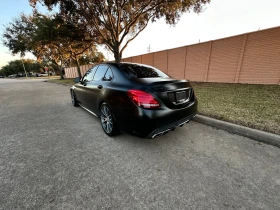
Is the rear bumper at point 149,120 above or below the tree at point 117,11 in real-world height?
below

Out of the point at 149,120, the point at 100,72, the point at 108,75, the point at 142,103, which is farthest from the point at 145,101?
the point at 100,72

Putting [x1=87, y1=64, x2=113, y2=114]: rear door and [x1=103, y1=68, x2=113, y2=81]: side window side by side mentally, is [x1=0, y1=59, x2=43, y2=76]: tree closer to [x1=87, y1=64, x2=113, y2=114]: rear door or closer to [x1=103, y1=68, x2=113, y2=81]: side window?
[x1=87, y1=64, x2=113, y2=114]: rear door

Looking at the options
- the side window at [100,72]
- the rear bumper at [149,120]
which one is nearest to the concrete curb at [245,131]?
the rear bumper at [149,120]

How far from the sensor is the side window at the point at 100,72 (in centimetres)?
336

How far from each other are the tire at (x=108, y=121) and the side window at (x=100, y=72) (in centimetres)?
77

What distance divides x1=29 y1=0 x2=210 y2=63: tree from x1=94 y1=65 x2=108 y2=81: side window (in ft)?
27.8

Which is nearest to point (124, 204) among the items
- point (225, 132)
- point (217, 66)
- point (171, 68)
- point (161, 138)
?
point (161, 138)

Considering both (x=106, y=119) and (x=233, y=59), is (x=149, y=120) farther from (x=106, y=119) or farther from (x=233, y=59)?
(x=233, y=59)

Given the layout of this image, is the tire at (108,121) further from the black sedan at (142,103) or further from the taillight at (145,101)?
the taillight at (145,101)

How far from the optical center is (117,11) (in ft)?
34.8

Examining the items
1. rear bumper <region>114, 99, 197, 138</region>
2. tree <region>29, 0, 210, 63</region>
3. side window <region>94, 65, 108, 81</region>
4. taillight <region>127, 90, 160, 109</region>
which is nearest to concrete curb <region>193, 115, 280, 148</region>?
rear bumper <region>114, 99, 197, 138</region>

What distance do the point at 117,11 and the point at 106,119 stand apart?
10676 millimetres

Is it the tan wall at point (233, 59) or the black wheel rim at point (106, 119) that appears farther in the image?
the tan wall at point (233, 59)

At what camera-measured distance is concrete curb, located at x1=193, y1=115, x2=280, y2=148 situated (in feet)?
8.20
